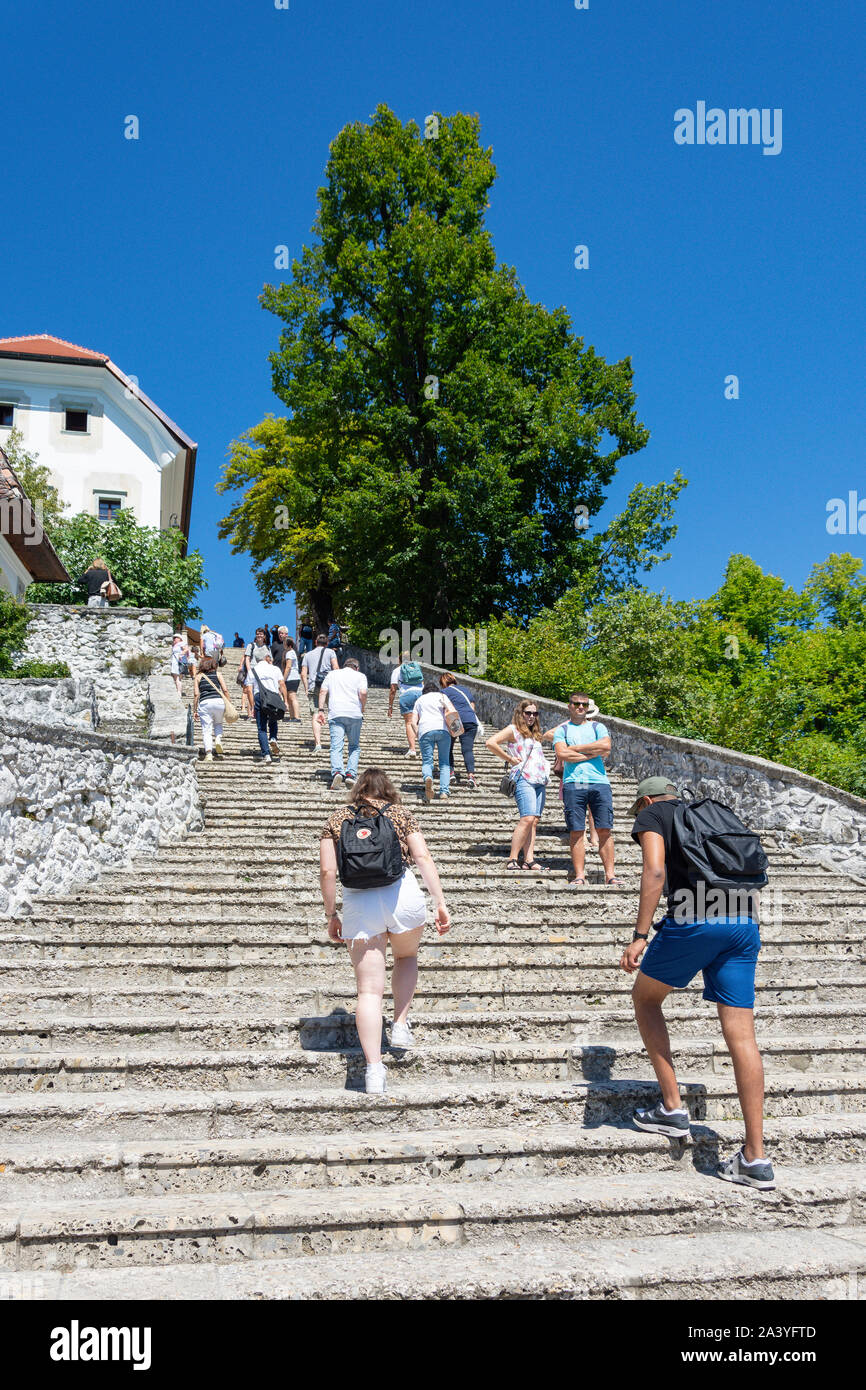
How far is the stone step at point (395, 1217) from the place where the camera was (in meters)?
3.57

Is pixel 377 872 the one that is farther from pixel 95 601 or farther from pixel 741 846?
pixel 95 601

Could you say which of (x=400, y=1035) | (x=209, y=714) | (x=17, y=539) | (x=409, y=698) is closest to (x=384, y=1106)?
(x=400, y=1035)

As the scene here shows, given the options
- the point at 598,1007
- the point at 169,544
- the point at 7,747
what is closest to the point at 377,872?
the point at 598,1007

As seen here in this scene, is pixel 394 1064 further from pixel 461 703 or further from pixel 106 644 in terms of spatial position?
pixel 106 644

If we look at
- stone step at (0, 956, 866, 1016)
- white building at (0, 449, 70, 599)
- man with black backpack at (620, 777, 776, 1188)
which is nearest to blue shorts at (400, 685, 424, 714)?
stone step at (0, 956, 866, 1016)

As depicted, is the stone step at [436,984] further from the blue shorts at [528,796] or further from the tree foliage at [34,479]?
the tree foliage at [34,479]

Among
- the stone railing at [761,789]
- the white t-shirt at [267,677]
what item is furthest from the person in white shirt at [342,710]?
the stone railing at [761,789]

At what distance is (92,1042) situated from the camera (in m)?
5.18

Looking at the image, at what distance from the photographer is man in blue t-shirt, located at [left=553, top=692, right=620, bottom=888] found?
8328mm

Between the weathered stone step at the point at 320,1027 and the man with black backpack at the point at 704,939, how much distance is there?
1.08 m

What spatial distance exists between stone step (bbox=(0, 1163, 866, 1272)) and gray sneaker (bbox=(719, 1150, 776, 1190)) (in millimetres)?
63

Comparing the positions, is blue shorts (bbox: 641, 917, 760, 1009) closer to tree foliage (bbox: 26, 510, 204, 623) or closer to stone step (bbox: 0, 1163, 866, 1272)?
stone step (bbox: 0, 1163, 866, 1272)

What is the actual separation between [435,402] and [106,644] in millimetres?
13854
